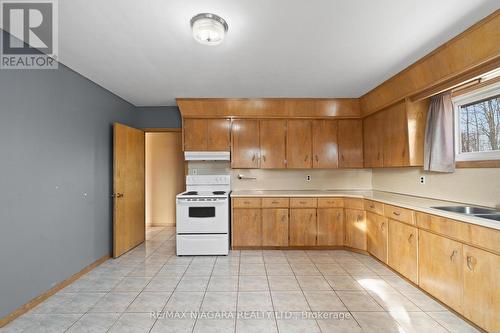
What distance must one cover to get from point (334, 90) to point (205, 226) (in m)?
2.88

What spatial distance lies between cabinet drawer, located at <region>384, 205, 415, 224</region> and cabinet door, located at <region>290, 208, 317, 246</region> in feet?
3.63

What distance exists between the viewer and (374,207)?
334 centimetres

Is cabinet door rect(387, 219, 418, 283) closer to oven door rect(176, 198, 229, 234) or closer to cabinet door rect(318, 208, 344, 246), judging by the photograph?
cabinet door rect(318, 208, 344, 246)

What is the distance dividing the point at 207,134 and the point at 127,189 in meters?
1.55

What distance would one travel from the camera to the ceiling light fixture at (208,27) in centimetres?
188

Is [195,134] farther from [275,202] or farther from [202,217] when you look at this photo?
[275,202]

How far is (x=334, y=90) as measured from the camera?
3.66 meters

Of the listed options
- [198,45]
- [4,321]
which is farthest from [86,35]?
[4,321]

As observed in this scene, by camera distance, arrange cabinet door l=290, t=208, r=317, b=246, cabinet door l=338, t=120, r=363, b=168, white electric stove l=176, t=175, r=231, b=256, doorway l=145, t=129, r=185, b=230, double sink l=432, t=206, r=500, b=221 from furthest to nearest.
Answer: doorway l=145, t=129, r=185, b=230 < cabinet door l=338, t=120, r=363, b=168 < cabinet door l=290, t=208, r=317, b=246 < white electric stove l=176, t=175, r=231, b=256 < double sink l=432, t=206, r=500, b=221

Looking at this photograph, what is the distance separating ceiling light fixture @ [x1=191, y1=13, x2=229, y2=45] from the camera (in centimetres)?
188

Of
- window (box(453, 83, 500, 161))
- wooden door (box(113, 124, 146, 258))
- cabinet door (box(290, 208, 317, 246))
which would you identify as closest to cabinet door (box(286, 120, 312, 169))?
cabinet door (box(290, 208, 317, 246))

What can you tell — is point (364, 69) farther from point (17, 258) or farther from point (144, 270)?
point (17, 258)

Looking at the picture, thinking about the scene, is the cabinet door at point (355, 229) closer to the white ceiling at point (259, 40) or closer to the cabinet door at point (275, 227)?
the cabinet door at point (275, 227)

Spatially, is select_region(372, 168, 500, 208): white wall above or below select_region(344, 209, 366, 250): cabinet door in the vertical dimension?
above
